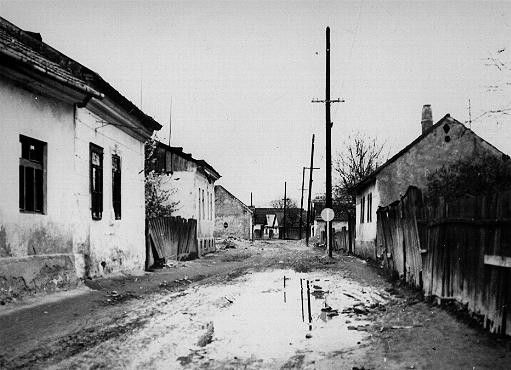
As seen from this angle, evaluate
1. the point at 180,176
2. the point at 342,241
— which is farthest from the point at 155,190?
the point at 342,241

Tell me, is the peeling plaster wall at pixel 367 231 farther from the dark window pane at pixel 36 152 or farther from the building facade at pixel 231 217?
the building facade at pixel 231 217

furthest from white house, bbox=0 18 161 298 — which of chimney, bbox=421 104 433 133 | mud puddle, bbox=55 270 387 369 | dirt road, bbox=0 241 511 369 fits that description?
chimney, bbox=421 104 433 133

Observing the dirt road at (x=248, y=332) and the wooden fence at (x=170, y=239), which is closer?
the dirt road at (x=248, y=332)

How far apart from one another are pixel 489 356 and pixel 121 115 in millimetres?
11763

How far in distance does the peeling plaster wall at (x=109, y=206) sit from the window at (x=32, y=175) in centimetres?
128

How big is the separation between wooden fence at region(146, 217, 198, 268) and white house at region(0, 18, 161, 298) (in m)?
2.33

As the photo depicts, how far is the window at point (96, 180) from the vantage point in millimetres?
12469

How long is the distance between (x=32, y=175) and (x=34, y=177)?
0.06 m

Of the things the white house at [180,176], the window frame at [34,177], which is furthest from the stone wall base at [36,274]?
the white house at [180,176]

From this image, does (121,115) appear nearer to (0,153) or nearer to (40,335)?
(0,153)

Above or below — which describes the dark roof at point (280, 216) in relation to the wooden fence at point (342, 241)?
below

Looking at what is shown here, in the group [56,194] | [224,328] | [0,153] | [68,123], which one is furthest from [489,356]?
[68,123]

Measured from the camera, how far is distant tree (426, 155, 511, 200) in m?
23.4

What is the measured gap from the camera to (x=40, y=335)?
6324 millimetres
